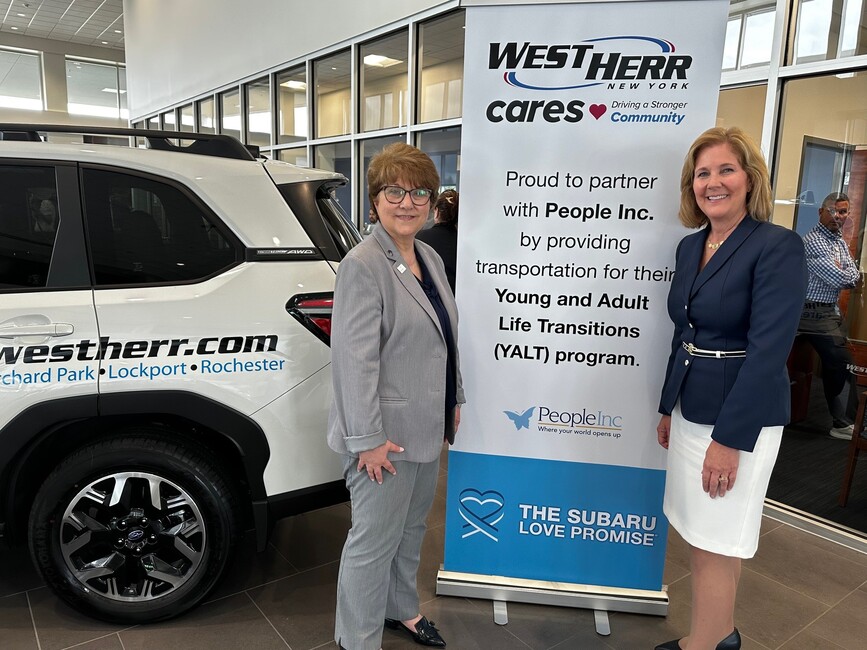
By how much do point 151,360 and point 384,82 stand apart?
4553mm

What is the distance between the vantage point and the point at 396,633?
212 cm

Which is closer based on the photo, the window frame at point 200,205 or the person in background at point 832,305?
the window frame at point 200,205

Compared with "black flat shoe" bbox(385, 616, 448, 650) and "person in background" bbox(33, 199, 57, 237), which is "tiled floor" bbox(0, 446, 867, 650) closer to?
"black flat shoe" bbox(385, 616, 448, 650)

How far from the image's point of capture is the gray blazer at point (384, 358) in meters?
1.57

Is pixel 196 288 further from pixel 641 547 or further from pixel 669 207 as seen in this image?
pixel 641 547

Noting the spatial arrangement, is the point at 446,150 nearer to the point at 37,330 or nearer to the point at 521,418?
the point at 521,418

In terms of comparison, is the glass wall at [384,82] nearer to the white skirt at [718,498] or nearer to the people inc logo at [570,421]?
the people inc logo at [570,421]

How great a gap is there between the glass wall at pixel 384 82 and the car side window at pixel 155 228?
384cm

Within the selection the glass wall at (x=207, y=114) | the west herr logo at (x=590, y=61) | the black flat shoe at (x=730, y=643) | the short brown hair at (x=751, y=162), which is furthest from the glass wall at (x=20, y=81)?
the black flat shoe at (x=730, y=643)

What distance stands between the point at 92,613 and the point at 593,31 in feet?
8.19

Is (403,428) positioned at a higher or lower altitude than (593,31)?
lower

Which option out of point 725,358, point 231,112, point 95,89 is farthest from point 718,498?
point 95,89

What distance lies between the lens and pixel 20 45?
1432 cm

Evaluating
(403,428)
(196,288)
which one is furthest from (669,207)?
(196,288)
